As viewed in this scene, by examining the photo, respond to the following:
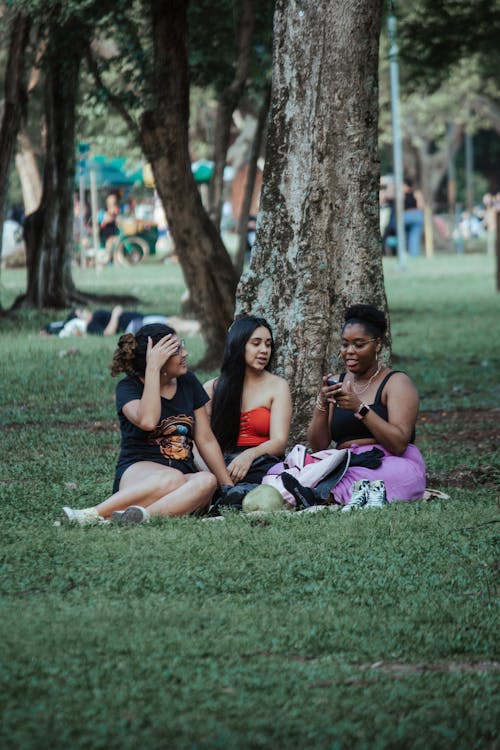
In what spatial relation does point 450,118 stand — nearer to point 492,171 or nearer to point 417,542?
point 492,171

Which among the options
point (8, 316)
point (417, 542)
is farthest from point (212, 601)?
point (8, 316)

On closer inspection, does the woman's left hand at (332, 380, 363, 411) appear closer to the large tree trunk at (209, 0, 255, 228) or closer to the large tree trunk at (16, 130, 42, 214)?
the large tree trunk at (209, 0, 255, 228)

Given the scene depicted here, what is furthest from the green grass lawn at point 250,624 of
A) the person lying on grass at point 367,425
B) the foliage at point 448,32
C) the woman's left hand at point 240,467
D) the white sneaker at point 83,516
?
the foliage at point 448,32

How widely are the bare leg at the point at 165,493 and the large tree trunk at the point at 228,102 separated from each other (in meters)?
9.03

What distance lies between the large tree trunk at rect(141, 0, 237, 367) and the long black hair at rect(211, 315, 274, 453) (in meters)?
5.82

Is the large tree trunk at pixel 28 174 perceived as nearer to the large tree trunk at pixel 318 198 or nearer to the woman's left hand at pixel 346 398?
the large tree trunk at pixel 318 198

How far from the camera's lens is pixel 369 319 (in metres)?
7.67

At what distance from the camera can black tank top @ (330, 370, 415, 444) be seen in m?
7.63

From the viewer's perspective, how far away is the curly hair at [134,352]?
736 cm

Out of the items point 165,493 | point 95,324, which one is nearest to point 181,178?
point 95,324

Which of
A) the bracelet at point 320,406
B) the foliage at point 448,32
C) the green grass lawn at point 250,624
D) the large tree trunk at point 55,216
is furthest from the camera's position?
the large tree trunk at point 55,216

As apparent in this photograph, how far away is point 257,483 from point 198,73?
1206 centimetres

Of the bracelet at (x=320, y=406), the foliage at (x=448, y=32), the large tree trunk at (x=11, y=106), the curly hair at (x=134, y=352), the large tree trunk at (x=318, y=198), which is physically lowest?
the bracelet at (x=320, y=406)

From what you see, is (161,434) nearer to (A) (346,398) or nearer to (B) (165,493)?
(B) (165,493)
